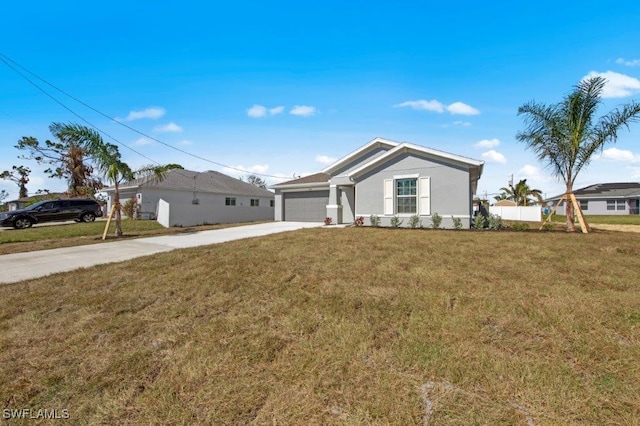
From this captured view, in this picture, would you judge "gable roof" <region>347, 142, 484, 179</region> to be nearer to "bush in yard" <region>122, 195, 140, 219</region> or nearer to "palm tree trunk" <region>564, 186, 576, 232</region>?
"palm tree trunk" <region>564, 186, 576, 232</region>

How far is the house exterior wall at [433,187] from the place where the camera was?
12516 mm

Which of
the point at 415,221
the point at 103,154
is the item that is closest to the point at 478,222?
the point at 415,221

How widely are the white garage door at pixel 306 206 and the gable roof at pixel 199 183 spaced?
7.77 m

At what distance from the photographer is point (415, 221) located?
13047 millimetres

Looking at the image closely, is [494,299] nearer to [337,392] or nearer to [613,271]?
[337,392]

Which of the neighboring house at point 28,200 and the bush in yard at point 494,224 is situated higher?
the neighboring house at point 28,200

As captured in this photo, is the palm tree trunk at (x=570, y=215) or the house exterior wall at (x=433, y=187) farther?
the house exterior wall at (x=433, y=187)

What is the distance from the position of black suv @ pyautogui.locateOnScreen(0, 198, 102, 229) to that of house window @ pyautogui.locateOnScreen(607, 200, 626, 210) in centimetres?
5088

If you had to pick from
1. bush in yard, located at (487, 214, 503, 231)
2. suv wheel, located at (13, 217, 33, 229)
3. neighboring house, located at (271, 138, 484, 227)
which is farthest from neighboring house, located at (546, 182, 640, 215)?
suv wheel, located at (13, 217, 33, 229)

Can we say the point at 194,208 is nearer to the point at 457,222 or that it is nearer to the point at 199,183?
the point at 199,183

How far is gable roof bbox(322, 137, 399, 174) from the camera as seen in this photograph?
16844 millimetres

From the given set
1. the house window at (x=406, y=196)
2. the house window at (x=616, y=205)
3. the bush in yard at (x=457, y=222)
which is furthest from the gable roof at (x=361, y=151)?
the house window at (x=616, y=205)

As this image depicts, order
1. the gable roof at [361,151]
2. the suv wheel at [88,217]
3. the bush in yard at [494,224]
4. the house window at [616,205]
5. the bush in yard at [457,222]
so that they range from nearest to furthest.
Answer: the bush in yard at [494,224], the bush in yard at [457,222], the gable roof at [361,151], the suv wheel at [88,217], the house window at [616,205]

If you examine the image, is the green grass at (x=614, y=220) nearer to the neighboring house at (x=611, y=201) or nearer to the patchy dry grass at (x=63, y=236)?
the neighboring house at (x=611, y=201)
